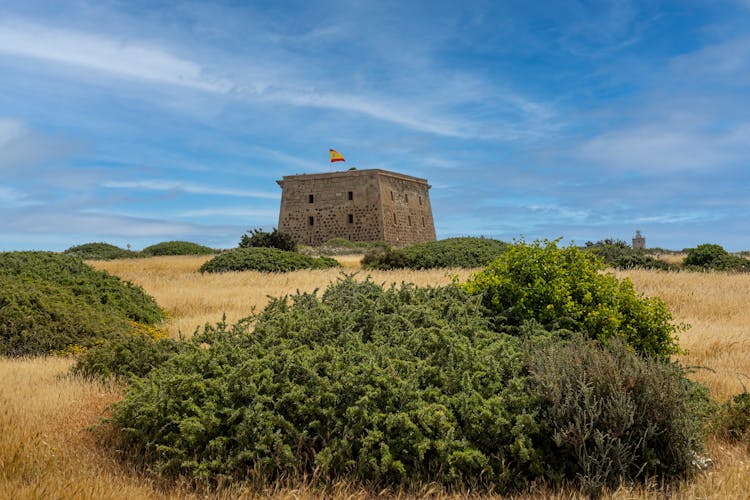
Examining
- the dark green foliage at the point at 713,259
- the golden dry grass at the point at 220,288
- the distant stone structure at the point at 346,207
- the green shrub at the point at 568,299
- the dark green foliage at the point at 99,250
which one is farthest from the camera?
the distant stone structure at the point at 346,207

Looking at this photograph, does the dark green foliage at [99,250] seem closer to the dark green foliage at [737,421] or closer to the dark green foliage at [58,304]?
the dark green foliage at [58,304]

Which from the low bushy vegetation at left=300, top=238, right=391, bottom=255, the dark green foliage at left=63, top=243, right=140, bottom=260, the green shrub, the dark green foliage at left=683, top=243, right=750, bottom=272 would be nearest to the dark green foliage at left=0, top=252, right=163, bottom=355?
the green shrub

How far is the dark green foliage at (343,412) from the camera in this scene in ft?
16.1

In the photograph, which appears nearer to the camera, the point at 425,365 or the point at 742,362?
the point at 425,365

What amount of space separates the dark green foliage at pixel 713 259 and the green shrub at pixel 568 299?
2109 cm

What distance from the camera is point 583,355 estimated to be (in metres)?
5.63

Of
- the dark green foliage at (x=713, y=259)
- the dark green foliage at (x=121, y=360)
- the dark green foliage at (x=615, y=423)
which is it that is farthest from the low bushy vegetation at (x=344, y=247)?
the dark green foliage at (x=615, y=423)

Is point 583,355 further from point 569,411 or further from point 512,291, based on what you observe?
point 512,291

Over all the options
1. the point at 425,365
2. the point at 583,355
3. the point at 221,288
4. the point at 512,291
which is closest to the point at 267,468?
the point at 425,365

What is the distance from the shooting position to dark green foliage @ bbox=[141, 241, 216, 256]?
4575 centimetres

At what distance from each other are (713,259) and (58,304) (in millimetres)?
26904

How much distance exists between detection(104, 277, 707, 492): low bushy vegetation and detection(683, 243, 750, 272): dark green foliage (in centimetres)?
2379

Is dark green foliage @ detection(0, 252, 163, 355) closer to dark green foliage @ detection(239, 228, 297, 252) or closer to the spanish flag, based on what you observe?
dark green foliage @ detection(239, 228, 297, 252)

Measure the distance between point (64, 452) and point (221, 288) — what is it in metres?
12.7
